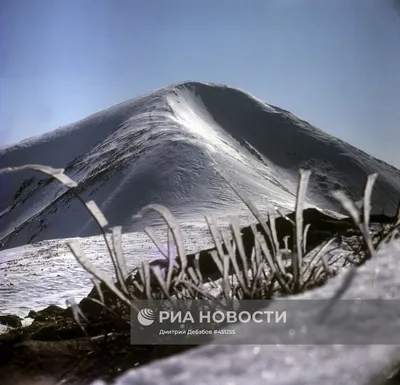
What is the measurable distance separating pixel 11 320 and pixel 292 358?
0.85m

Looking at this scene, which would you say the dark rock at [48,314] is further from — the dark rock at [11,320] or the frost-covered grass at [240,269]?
the frost-covered grass at [240,269]

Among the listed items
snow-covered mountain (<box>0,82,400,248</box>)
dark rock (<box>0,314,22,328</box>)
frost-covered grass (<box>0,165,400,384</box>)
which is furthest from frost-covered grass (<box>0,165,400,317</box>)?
dark rock (<box>0,314,22,328</box>)

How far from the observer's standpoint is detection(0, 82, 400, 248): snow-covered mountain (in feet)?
4.38

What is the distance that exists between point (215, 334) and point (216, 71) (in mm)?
928

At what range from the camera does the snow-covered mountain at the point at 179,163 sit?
134 cm

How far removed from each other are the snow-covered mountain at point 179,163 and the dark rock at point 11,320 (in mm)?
263

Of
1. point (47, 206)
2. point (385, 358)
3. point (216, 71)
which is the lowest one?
point (385, 358)

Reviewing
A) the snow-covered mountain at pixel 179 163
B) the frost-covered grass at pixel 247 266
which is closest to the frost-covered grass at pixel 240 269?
the frost-covered grass at pixel 247 266

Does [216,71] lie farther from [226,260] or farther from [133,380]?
[133,380]

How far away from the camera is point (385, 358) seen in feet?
2.59

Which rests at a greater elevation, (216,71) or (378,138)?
(216,71)

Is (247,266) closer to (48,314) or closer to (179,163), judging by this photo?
(48,314)

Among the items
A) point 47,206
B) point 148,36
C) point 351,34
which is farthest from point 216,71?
point 47,206

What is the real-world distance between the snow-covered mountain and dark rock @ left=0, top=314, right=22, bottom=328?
0.26 metres
